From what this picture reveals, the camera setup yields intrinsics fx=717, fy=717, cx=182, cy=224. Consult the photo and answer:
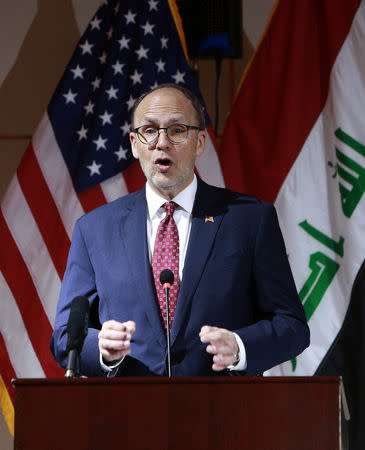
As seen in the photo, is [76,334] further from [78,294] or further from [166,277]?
[78,294]

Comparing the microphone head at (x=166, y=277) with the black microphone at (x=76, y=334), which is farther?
the microphone head at (x=166, y=277)

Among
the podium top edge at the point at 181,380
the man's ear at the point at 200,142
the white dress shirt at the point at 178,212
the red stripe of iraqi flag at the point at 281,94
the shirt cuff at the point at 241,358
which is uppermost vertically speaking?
the red stripe of iraqi flag at the point at 281,94

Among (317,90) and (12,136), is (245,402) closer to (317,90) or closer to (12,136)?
(317,90)

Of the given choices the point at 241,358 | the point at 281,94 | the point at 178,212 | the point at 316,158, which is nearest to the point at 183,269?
the point at 178,212

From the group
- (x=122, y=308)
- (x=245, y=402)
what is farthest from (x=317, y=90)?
(x=245, y=402)

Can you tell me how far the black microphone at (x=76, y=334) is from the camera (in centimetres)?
163

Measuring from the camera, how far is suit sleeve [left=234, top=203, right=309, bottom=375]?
2041 millimetres

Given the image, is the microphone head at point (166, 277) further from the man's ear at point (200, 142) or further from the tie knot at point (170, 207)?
the man's ear at point (200, 142)

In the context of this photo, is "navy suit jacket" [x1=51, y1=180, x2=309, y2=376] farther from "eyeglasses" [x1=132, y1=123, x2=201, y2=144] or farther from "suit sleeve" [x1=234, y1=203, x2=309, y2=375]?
"eyeglasses" [x1=132, y1=123, x2=201, y2=144]

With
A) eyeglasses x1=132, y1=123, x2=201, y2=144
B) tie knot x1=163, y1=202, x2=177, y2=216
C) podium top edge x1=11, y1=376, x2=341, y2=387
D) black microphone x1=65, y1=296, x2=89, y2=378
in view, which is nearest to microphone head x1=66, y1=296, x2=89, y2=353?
black microphone x1=65, y1=296, x2=89, y2=378

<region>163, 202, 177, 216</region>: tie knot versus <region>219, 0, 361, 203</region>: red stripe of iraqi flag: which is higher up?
<region>219, 0, 361, 203</region>: red stripe of iraqi flag

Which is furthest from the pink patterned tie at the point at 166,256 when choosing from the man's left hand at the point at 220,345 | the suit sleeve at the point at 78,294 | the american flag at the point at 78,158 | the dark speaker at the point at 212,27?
the dark speaker at the point at 212,27

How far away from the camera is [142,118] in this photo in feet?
7.75

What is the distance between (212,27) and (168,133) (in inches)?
61.6
